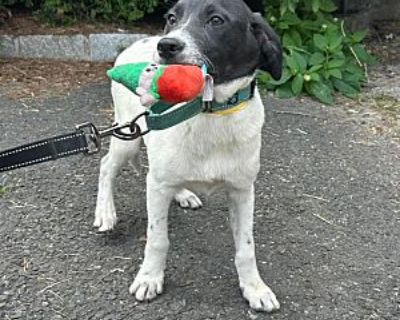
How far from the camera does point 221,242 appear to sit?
3303mm

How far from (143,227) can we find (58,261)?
47 cm

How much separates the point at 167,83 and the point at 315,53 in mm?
3459

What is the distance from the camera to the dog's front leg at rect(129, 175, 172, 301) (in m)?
2.74

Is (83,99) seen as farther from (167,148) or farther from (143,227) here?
(167,148)

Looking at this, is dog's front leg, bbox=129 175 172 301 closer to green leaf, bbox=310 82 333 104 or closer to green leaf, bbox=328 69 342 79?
green leaf, bbox=310 82 333 104

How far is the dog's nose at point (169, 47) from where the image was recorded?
2184 mm

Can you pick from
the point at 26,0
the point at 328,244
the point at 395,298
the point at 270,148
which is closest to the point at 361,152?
the point at 270,148

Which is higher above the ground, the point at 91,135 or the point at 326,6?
the point at 91,135

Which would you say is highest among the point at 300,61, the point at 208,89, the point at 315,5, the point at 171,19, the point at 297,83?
the point at 171,19

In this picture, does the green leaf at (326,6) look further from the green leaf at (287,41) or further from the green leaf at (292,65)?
the green leaf at (292,65)

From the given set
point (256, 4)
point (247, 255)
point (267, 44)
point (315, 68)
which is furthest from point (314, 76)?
point (267, 44)

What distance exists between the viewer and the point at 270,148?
439 cm

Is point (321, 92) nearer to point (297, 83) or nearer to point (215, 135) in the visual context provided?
point (297, 83)

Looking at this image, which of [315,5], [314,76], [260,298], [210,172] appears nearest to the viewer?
[210,172]
